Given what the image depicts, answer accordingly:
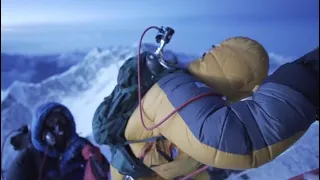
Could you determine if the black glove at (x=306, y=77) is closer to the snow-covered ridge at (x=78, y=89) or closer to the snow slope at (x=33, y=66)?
the snow-covered ridge at (x=78, y=89)

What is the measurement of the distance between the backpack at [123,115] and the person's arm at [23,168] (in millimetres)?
332

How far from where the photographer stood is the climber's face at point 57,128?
1.21 meters

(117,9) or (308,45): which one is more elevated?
(117,9)

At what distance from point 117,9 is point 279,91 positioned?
1.10m

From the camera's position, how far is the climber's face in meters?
1.21

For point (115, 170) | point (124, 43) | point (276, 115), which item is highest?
point (124, 43)

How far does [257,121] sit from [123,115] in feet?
1.11

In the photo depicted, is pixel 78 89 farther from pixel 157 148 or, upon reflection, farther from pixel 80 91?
pixel 157 148

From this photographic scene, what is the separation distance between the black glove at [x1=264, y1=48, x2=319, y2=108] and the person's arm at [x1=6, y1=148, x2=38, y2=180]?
31.0 inches

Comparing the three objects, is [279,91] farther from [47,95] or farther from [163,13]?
[47,95]

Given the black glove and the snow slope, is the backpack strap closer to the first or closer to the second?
the black glove

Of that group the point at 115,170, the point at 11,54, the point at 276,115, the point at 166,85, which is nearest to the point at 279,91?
the point at 276,115

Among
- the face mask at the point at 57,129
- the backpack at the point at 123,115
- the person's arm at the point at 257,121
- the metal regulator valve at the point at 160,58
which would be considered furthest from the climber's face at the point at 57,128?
the person's arm at the point at 257,121

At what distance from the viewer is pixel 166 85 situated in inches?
29.1
